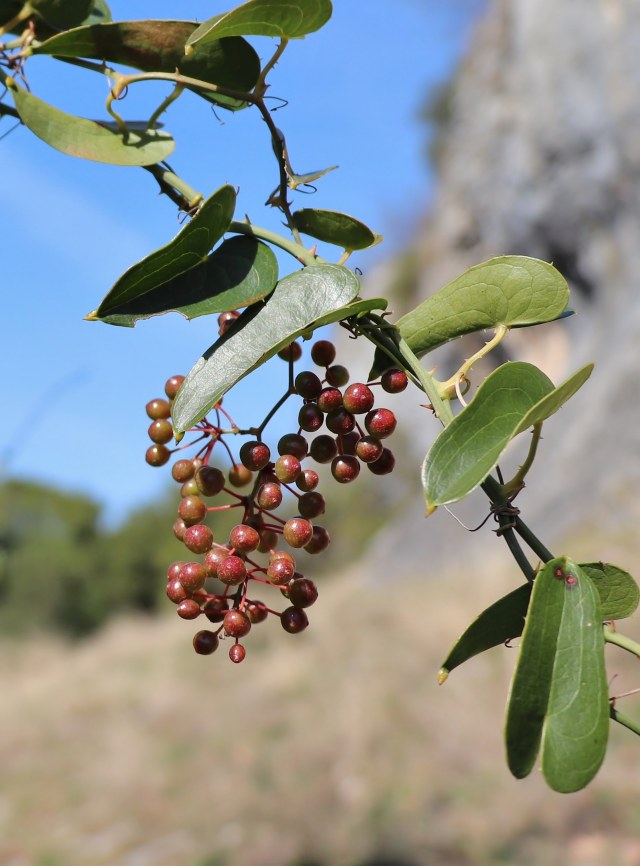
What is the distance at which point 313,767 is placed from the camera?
4.60 m

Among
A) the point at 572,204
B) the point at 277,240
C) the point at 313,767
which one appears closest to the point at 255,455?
the point at 277,240

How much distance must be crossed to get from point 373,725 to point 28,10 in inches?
181

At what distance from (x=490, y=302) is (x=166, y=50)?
267mm

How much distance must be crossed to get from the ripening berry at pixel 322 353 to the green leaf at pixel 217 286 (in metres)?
0.10

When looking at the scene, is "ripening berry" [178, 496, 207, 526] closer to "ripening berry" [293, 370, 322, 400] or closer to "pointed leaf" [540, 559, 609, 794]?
"ripening berry" [293, 370, 322, 400]

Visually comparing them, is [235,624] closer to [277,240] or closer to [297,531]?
[297,531]

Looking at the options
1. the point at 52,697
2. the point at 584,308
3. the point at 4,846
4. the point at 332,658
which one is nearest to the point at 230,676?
the point at 332,658

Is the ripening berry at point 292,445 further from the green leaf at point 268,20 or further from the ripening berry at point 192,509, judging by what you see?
the green leaf at point 268,20

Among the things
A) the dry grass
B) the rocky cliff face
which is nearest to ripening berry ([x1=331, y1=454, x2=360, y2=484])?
the dry grass

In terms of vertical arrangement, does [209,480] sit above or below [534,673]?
above

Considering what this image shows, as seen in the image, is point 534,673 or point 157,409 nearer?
point 534,673

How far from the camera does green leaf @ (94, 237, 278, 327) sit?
455mm

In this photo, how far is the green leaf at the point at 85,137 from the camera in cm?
52

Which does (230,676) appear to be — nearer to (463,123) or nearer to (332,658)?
(332,658)
